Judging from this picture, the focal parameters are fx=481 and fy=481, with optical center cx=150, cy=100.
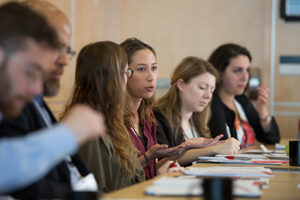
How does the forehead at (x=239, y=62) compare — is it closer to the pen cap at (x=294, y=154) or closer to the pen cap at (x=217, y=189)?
the pen cap at (x=294, y=154)

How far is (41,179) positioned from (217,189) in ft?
1.91

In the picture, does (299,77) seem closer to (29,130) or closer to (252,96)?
(252,96)

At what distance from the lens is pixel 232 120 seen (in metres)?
4.01

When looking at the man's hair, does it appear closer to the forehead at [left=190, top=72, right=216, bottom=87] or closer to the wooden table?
the wooden table

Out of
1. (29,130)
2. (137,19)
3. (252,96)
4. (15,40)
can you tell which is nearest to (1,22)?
(15,40)

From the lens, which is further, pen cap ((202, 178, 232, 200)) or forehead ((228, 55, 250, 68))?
forehead ((228, 55, 250, 68))

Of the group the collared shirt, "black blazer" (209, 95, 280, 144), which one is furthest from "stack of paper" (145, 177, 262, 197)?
"black blazer" (209, 95, 280, 144)

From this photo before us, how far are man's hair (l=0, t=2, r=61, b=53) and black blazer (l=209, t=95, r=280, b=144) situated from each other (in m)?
2.68

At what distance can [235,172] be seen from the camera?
1962 mm

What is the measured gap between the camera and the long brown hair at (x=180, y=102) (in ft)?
11.3

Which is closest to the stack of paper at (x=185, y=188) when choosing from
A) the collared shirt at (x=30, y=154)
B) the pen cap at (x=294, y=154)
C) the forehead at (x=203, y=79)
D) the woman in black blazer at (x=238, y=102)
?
the collared shirt at (x=30, y=154)

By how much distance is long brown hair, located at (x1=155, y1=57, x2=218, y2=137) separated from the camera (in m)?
3.44

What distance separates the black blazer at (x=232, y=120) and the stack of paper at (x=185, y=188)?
208 centimetres

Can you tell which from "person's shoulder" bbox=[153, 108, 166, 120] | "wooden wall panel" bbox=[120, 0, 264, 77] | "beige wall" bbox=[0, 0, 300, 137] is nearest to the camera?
A: "person's shoulder" bbox=[153, 108, 166, 120]
